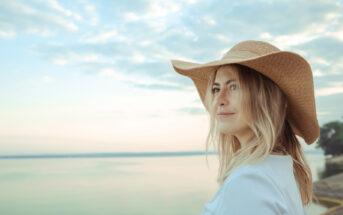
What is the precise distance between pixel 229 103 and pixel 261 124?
0.17 m

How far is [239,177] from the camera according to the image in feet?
3.42

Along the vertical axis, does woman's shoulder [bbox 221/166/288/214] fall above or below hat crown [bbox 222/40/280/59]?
below

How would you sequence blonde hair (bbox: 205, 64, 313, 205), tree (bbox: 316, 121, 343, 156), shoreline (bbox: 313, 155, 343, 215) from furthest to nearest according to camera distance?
1. tree (bbox: 316, 121, 343, 156)
2. shoreline (bbox: 313, 155, 343, 215)
3. blonde hair (bbox: 205, 64, 313, 205)

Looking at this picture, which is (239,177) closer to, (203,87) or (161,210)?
(203,87)

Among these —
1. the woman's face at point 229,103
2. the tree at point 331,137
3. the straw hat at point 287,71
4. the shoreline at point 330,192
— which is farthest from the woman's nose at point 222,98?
the tree at point 331,137

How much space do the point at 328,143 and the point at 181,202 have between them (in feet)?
66.9

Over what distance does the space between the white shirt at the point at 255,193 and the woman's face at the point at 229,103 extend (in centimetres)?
25

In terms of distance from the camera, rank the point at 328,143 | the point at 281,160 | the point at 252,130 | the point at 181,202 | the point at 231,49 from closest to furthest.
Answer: the point at 281,160, the point at 252,130, the point at 231,49, the point at 181,202, the point at 328,143

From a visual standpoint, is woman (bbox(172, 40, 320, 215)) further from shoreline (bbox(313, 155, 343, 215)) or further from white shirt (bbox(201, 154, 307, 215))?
shoreline (bbox(313, 155, 343, 215))

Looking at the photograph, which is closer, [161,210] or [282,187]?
[282,187]

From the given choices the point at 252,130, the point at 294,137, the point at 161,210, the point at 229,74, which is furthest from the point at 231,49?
the point at 161,210

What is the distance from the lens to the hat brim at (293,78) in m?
1.33

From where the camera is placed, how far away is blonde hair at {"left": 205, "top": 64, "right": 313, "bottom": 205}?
1.26 metres

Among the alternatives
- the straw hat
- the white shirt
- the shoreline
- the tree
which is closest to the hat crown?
A: the straw hat
